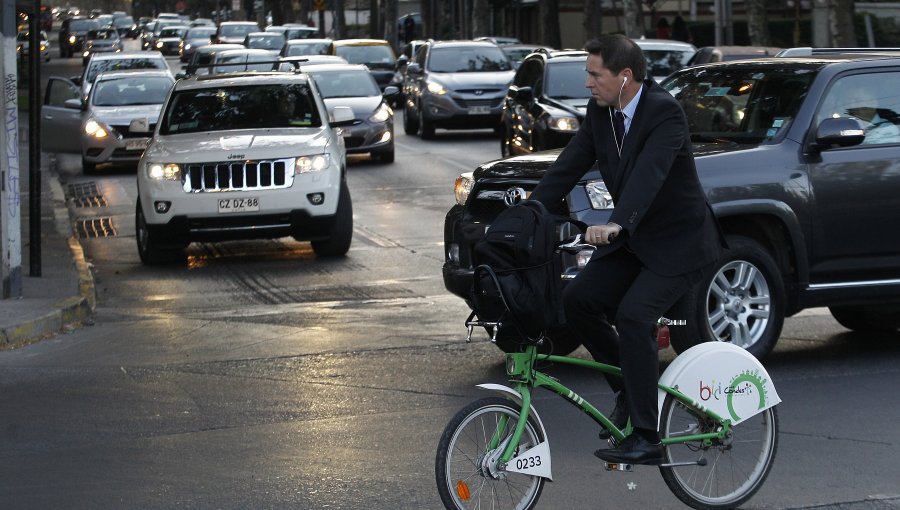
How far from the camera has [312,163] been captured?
45.0 ft

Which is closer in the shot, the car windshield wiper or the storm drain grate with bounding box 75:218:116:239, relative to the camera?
the car windshield wiper

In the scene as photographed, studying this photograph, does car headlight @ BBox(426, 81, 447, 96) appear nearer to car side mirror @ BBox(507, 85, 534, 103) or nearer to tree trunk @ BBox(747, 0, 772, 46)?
car side mirror @ BBox(507, 85, 534, 103)

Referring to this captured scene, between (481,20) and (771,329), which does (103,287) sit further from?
(481,20)

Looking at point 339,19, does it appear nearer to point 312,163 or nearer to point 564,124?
point 564,124

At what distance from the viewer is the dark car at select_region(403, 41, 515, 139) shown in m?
27.7

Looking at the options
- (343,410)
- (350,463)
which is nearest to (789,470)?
(350,463)

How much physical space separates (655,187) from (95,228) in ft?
41.4

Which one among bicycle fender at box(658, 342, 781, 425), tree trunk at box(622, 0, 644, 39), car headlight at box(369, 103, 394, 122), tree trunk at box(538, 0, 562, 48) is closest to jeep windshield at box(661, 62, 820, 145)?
bicycle fender at box(658, 342, 781, 425)

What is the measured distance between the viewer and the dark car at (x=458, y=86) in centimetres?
2770

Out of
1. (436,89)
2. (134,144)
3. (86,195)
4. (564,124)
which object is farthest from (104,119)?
(564,124)

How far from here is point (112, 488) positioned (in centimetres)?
638

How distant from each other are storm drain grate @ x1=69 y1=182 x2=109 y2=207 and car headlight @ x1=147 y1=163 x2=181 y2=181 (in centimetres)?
608

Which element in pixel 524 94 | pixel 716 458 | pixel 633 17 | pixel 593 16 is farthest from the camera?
pixel 593 16

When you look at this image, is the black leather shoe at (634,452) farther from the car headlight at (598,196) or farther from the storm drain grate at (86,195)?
the storm drain grate at (86,195)
